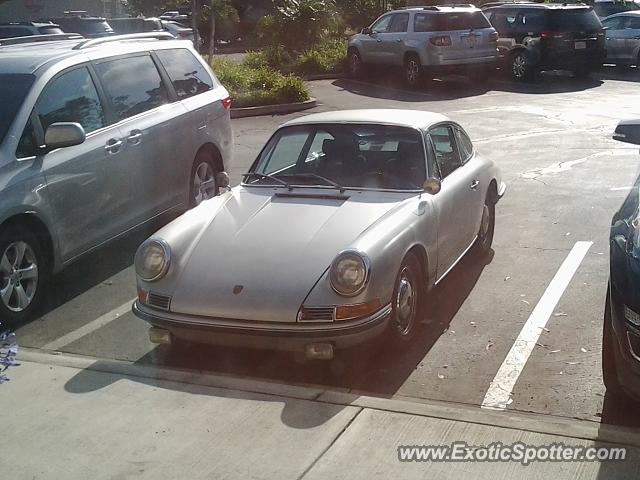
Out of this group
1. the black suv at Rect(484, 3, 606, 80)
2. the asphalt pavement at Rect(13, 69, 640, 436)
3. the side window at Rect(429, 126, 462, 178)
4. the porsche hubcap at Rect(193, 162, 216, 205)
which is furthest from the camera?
the black suv at Rect(484, 3, 606, 80)

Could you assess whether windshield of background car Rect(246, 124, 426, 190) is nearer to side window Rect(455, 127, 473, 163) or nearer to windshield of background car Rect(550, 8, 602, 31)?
side window Rect(455, 127, 473, 163)

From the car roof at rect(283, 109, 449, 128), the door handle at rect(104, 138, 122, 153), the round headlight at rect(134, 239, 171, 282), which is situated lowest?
the round headlight at rect(134, 239, 171, 282)

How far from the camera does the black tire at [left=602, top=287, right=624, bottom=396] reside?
475cm

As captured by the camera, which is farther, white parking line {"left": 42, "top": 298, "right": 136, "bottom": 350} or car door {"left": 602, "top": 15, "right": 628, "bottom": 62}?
car door {"left": 602, "top": 15, "right": 628, "bottom": 62}

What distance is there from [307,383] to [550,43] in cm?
1668

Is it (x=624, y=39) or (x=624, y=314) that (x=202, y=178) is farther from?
(x=624, y=39)

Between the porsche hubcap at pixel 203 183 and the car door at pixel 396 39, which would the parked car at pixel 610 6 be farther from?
the porsche hubcap at pixel 203 183

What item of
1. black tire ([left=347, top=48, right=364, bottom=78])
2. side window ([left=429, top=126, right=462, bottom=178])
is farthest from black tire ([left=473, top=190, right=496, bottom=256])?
black tire ([left=347, top=48, right=364, bottom=78])

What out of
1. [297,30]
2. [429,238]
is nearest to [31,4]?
[297,30]

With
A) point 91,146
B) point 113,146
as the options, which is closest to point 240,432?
point 91,146

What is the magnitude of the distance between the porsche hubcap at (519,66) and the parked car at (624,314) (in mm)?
16442

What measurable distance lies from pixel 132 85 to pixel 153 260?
294 centimetres

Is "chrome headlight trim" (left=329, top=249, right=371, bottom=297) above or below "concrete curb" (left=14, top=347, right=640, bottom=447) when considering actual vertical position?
above

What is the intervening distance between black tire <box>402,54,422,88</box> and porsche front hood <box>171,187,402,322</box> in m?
14.1
